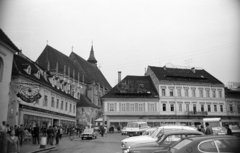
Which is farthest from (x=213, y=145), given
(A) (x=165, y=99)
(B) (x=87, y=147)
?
(A) (x=165, y=99)

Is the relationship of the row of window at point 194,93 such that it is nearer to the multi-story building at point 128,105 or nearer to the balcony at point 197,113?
the multi-story building at point 128,105

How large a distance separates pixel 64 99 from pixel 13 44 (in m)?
19.8

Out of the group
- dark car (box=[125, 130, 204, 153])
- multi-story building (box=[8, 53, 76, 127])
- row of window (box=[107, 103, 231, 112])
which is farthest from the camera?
row of window (box=[107, 103, 231, 112])

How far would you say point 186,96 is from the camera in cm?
4797

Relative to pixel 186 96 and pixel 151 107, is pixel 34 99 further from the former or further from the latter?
pixel 186 96

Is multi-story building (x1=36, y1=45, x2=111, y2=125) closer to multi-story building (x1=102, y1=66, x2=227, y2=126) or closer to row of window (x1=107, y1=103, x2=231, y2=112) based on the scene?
multi-story building (x1=102, y1=66, x2=227, y2=126)

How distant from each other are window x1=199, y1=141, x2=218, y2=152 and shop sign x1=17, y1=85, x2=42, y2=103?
1579cm

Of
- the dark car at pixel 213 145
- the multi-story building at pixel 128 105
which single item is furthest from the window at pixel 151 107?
the dark car at pixel 213 145

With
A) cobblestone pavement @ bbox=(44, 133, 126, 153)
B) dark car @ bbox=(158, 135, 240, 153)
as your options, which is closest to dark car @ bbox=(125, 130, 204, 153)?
dark car @ bbox=(158, 135, 240, 153)

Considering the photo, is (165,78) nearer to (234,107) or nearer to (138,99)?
(138,99)

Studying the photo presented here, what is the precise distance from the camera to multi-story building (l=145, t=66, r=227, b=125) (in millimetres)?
46531

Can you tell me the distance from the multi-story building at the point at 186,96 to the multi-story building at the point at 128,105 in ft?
5.48

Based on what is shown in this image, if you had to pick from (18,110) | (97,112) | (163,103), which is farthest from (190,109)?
(18,110)

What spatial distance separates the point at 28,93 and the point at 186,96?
36061 mm
